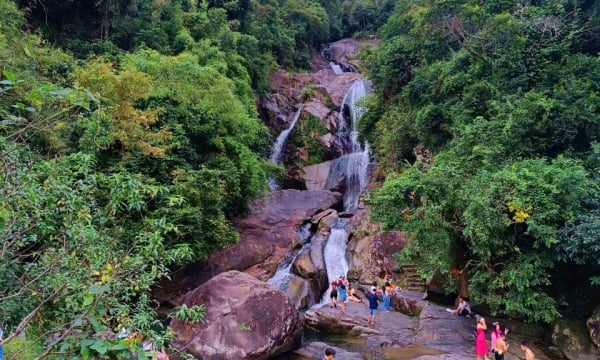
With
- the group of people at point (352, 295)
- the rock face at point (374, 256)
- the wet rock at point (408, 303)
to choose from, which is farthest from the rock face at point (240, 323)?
the rock face at point (374, 256)

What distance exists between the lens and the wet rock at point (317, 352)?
10.9m

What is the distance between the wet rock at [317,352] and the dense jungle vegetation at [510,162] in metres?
3.48

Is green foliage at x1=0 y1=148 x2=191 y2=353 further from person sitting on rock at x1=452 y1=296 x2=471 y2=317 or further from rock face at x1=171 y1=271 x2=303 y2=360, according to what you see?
person sitting on rock at x1=452 y1=296 x2=471 y2=317

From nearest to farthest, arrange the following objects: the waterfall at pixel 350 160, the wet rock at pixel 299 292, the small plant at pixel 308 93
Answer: the wet rock at pixel 299 292 < the waterfall at pixel 350 160 < the small plant at pixel 308 93

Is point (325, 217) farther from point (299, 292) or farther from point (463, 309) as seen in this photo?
point (463, 309)

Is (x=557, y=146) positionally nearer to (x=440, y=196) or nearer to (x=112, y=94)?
(x=440, y=196)

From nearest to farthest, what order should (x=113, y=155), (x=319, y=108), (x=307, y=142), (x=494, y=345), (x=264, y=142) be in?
(x=494, y=345), (x=113, y=155), (x=264, y=142), (x=307, y=142), (x=319, y=108)

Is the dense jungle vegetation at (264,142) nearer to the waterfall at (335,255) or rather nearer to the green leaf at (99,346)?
the green leaf at (99,346)

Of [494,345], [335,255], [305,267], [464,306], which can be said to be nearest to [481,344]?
[494,345]

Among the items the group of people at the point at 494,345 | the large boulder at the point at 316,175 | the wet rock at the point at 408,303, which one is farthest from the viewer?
the large boulder at the point at 316,175

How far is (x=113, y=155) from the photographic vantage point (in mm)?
14188

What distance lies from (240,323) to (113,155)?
781 centimetres

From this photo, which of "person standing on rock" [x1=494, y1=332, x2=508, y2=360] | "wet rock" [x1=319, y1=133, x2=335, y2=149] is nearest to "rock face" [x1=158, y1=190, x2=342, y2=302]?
"wet rock" [x1=319, y1=133, x2=335, y2=149]

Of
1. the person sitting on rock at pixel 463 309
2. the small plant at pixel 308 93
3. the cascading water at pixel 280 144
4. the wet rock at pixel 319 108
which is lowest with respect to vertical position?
the person sitting on rock at pixel 463 309
